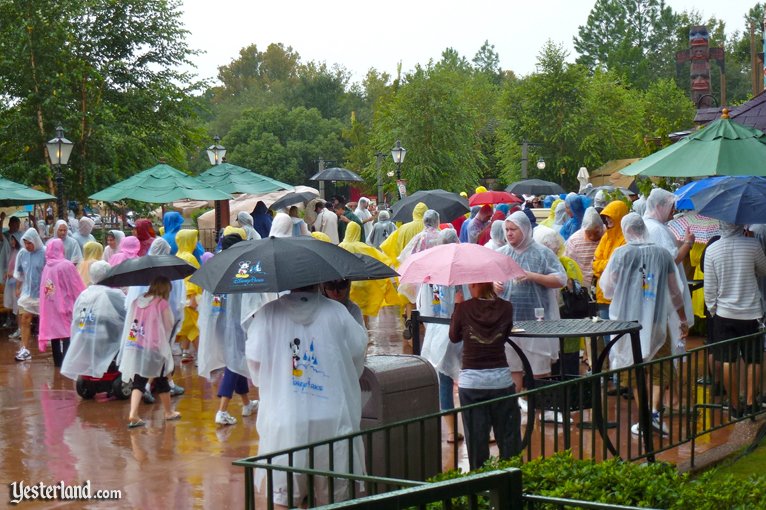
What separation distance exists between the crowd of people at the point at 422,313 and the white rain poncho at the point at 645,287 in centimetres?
1

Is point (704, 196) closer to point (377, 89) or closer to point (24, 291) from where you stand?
point (24, 291)

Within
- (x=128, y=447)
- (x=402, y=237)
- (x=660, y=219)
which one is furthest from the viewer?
(x=402, y=237)

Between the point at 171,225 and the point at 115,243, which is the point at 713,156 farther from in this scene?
the point at 115,243

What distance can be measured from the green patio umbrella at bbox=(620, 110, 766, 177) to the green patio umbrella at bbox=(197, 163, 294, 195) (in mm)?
9470

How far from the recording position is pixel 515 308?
9.45 meters

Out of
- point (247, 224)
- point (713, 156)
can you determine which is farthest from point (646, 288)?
point (247, 224)

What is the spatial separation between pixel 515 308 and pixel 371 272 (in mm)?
2551

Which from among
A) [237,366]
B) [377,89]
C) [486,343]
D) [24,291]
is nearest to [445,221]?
[24,291]

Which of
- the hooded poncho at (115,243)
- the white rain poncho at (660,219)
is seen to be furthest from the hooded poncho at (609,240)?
the hooded poncho at (115,243)

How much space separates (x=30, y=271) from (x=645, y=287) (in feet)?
31.7

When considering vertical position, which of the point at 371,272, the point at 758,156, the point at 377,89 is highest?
the point at 377,89

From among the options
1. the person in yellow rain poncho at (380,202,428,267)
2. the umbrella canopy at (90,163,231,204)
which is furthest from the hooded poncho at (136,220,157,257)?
the person in yellow rain poncho at (380,202,428,267)

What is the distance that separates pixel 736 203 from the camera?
927 cm

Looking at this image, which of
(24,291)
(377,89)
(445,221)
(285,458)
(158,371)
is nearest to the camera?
(285,458)
